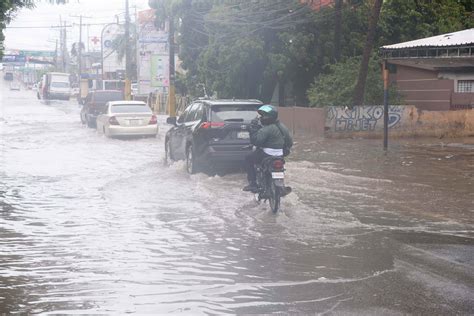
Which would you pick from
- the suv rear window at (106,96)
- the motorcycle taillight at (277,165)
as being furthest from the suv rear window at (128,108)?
the motorcycle taillight at (277,165)

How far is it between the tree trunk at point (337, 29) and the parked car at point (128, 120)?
452 inches

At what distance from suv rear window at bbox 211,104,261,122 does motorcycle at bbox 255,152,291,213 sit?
12.3ft

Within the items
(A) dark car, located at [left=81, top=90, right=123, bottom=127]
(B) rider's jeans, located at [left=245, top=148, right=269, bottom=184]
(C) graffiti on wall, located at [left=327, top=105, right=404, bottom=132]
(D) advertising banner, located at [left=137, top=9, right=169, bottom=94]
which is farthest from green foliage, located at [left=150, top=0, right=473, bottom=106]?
(B) rider's jeans, located at [left=245, top=148, right=269, bottom=184]

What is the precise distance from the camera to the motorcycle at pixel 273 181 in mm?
11008

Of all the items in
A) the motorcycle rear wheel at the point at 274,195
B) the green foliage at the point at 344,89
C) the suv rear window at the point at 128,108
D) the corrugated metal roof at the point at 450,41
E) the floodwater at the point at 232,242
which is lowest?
the floodwater at the point at 232,242

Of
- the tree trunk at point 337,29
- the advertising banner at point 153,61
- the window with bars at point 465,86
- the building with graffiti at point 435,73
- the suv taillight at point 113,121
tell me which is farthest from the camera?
the advertising banner at point 153,61

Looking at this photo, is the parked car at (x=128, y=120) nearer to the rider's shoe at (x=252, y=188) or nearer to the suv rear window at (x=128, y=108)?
the suv rear window at (x=128, y=108)

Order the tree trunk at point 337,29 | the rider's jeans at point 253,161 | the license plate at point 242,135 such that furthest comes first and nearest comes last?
1. the tree trunk at point 337,29
2. the license plate at point 242,135
3. the rider's jeans at point 253,161

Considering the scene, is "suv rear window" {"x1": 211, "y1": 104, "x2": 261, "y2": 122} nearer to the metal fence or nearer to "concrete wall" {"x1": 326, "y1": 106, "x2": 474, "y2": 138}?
"concrete wall" {"x1": 326, "y1": 106, "x2": 474, "y2": 138}

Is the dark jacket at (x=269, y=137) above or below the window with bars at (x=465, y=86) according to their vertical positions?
below

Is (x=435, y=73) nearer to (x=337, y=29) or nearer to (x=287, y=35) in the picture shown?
(x=337, y=29)

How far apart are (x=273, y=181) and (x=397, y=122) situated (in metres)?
17.7

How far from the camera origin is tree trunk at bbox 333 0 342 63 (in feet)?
113

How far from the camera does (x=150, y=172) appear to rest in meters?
16.9
